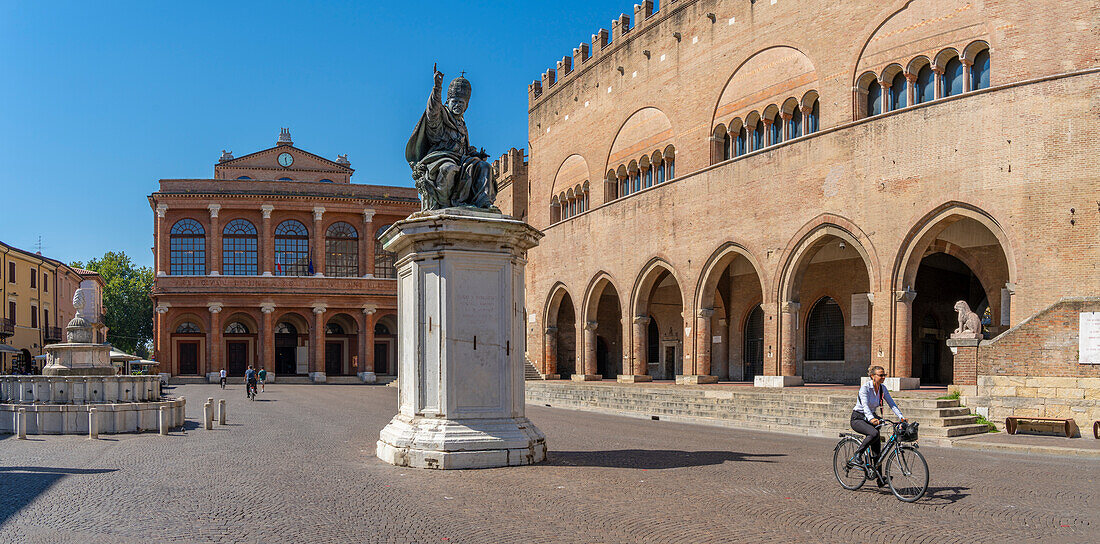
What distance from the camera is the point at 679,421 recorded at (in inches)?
820

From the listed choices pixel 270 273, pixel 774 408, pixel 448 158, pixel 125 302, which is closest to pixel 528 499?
pixel 448 158

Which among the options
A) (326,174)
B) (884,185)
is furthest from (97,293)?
(884,185)

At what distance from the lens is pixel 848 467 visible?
8.47 metres

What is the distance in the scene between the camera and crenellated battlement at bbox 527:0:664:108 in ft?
104

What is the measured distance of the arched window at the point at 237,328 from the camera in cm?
5256

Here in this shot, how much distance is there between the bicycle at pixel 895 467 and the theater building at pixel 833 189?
9400 millimetres

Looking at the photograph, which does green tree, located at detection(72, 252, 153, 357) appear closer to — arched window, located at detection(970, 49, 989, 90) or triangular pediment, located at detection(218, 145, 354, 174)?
triangular pediment, located at detection(218, 145, 354, 174)

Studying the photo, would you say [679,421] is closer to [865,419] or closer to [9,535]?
[865,419]

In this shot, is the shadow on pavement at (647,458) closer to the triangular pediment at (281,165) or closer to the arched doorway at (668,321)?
the arched doorway at (668,321)

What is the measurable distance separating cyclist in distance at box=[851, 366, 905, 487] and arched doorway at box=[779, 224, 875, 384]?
52.1 ft

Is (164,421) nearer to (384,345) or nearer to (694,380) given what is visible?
(694,380)

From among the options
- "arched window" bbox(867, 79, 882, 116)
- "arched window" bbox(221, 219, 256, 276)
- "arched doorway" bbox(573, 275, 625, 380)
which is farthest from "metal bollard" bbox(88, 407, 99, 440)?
"arched window" bbox(221, 219, 256, 276)

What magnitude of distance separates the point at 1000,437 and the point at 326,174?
166 ft

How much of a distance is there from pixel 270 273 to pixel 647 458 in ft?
143
